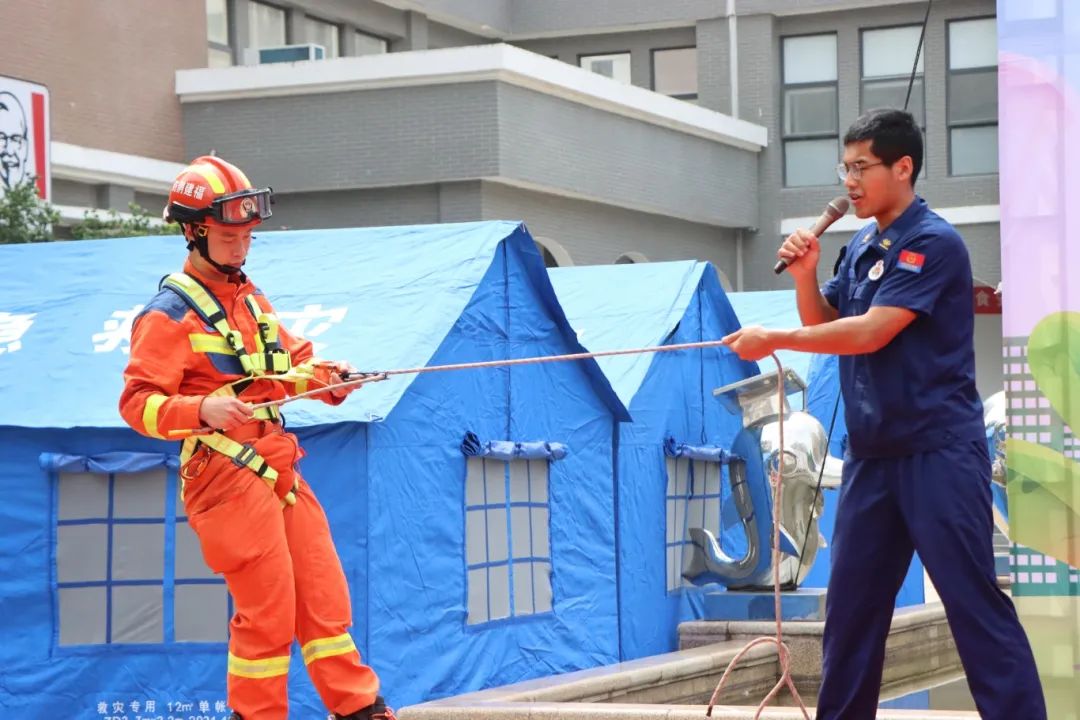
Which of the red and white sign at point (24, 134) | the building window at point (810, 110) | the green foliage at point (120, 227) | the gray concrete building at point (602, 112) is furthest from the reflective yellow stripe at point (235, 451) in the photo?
the building window at point (810, 110)

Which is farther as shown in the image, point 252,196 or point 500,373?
point 500,373

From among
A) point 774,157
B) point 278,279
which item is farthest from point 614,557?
point 774,157

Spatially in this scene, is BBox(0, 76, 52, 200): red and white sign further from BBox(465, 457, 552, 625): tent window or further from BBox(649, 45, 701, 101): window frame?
BBox(649, 45, 701, 101): window frame

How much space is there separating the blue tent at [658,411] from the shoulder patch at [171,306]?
686 cm

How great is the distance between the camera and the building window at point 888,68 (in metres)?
28.9

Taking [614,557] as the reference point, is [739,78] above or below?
above

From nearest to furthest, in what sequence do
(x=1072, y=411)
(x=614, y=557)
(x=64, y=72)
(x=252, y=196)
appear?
(x=1072, y=411)
(x=252, y=196)
(x=614, y=557)
(x=64, y=72)

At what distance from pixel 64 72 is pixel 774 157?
12.2 m

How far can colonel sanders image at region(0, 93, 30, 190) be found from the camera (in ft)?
57.5

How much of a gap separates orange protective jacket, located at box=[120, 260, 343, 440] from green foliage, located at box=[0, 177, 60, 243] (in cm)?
1041

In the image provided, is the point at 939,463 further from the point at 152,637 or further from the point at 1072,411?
the point at 152,637

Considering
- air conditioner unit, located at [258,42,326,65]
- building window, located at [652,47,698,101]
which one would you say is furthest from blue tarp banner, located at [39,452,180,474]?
building window, located at [652,47,698,101]

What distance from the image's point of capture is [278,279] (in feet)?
35.3

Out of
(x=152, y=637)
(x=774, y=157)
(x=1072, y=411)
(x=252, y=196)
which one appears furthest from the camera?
(x=774, y=157)
